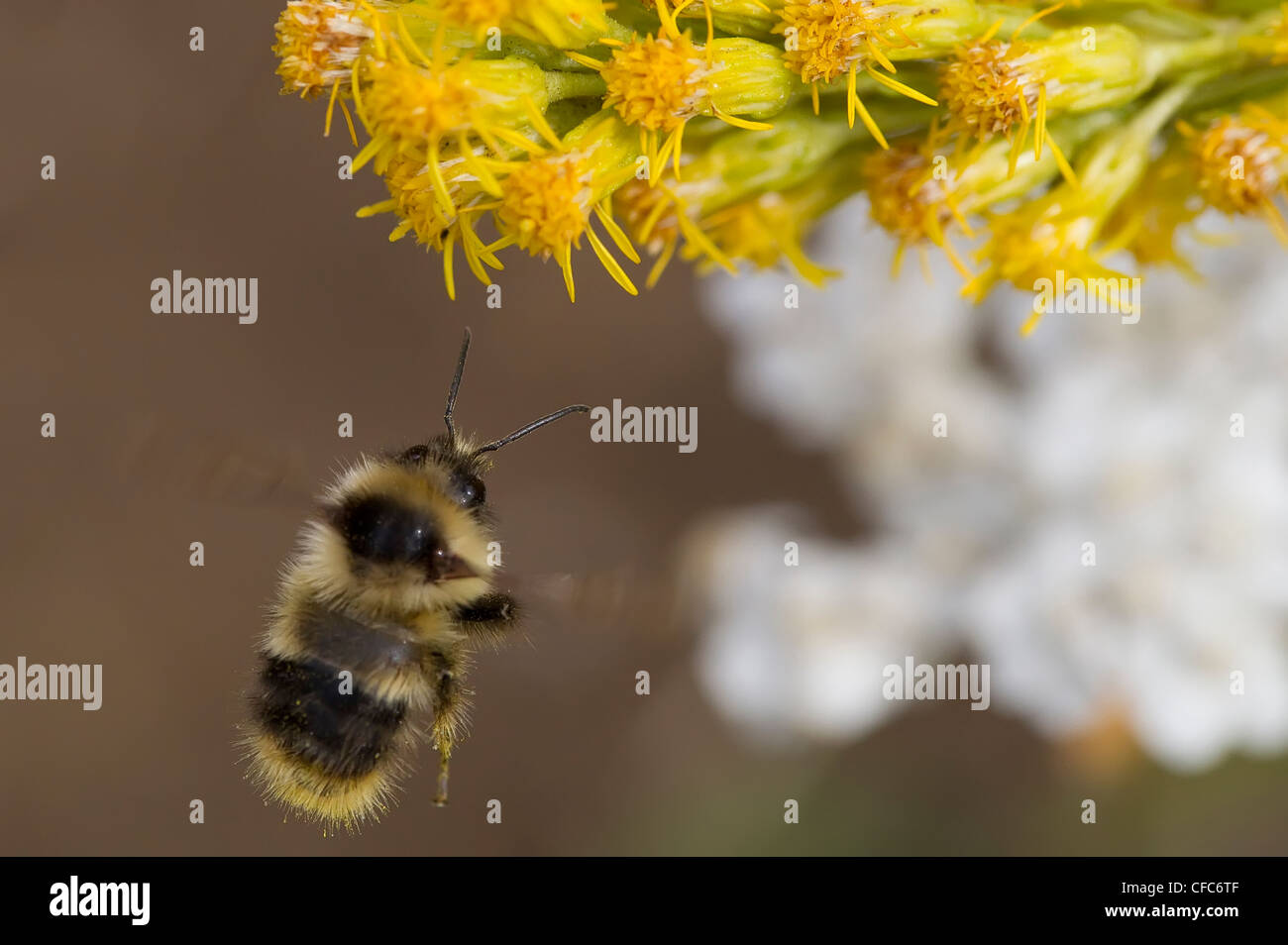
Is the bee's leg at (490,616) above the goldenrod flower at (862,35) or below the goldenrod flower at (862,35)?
below

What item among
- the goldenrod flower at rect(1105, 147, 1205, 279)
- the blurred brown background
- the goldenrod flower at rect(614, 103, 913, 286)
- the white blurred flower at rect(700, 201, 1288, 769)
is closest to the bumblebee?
the goldenrod flower at rect(614, 103, 913, 286)

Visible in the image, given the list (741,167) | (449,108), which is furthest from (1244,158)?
(449,108)

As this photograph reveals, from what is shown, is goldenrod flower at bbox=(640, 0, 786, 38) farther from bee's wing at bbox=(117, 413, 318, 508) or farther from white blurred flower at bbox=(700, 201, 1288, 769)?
white blurred flower at bbox=(700, 201, 1288, 769)

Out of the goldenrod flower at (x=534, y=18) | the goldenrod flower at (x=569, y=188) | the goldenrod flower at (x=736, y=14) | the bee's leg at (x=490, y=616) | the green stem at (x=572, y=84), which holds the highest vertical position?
the goldenrod flower at (x=736, y=14)

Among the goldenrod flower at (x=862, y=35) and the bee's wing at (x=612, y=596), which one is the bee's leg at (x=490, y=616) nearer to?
the bee's wing at (x=612, y=596)

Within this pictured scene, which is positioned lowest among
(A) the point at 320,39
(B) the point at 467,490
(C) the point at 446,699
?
(C) the point at 446,699

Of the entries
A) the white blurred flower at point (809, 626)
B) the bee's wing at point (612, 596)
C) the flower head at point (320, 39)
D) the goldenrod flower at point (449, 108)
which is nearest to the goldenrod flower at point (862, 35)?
the goldenrod flower at point (449, 108)

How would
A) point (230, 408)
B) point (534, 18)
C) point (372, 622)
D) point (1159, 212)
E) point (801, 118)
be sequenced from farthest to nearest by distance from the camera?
point (230, 408)
point (372, 622)
point (1159, 212)
point (801, 118)
point (534, 18)

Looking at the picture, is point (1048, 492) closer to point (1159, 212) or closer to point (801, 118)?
point (1159, 212)
